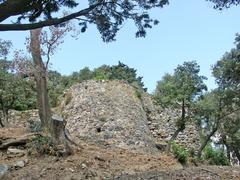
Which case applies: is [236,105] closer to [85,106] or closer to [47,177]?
[85,106]

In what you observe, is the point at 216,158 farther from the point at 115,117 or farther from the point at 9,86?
Answer: the point at 9,86

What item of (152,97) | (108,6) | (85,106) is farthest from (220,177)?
(152,97)

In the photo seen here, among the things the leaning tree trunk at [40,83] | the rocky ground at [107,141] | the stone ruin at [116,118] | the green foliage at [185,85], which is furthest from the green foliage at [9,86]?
the green foliage at [185,85]

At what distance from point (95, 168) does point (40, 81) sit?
400 centimetres

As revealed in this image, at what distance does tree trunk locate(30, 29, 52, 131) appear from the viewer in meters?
11.9

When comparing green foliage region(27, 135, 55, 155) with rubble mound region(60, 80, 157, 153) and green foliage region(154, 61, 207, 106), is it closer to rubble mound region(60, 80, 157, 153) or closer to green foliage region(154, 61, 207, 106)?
rubble mound region(60, 80, 157, 153)

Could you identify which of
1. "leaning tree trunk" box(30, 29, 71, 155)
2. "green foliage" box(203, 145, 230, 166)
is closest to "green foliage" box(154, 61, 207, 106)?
"green foliage" box(203, 145, 230, 166)

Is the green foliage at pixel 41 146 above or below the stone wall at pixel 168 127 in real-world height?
below

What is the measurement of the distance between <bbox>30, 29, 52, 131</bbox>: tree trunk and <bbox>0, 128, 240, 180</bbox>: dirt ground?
Answer: 1020 millimetres

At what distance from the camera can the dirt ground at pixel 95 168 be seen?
26.6 feet

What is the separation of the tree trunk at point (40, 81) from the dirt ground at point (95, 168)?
102 cm

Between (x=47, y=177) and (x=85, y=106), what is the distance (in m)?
9.42

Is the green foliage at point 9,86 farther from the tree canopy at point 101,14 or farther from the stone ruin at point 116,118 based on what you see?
the tree canopy at point 101,14

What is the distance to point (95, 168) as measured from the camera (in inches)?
358
